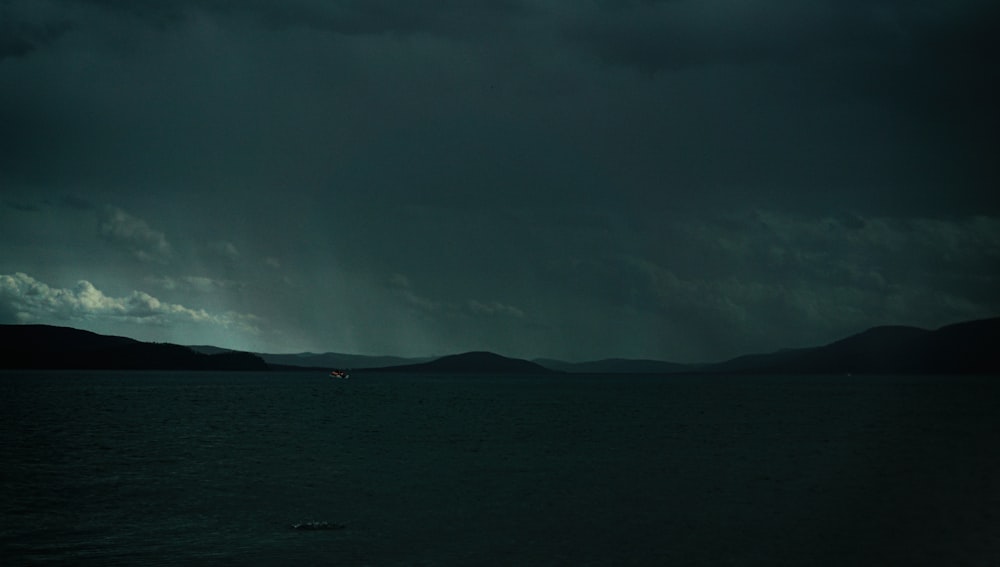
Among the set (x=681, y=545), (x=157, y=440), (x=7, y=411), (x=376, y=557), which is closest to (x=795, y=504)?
(x=681, y=545)

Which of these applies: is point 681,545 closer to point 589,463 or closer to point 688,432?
point 589,463

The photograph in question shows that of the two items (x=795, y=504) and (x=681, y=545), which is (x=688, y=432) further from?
(x=681, y=545)

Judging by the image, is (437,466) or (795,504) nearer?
(795,504)

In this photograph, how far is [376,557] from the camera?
108 ft

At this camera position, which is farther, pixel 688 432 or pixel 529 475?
pixel 688 432

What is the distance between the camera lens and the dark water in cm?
3434

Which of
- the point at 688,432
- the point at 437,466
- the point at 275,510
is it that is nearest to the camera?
the point at 275,510

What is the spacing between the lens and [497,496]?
4756 centimetres

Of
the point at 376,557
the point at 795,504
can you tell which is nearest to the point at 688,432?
the point at 795,504

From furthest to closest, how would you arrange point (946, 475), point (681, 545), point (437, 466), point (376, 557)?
point (437, 466)
point (946, 475)
point (681, 545)
point (376, 557)

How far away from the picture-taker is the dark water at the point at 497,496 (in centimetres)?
3434

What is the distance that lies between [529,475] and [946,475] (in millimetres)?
26218

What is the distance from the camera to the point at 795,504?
44.9m

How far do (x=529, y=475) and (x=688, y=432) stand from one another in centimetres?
4092
